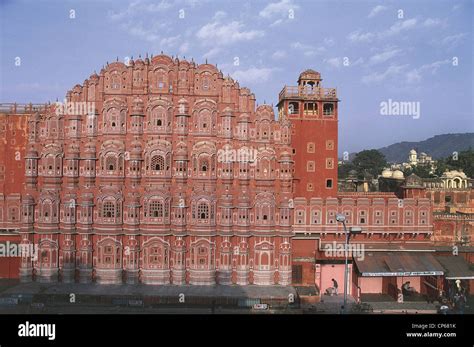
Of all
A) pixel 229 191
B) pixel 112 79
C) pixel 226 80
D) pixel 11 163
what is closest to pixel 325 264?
pixel 229 191

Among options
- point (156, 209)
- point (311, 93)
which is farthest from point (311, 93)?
point (156, 209)

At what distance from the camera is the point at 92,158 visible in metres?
36.0

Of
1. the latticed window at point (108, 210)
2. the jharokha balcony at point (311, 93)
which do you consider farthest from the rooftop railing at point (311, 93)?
the latticed window at point (108, 210)

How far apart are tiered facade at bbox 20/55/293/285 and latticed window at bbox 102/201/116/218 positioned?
0.08 m

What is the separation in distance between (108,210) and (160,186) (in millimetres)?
4547

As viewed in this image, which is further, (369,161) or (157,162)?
(369,161)

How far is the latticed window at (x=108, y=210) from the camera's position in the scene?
35.9 metres

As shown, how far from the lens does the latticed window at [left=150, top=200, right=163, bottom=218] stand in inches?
1409

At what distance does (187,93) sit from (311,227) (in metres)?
14.9

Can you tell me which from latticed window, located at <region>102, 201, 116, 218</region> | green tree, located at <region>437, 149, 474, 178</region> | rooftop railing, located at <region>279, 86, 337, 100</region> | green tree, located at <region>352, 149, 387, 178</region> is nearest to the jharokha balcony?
rooftop railing, located at <region>279, 86, 337, 100</region>

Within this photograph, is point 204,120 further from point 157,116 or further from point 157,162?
point 157,162

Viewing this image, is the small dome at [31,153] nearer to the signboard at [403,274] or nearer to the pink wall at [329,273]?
the pink wall at [329,273]

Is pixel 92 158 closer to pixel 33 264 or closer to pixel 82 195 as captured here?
pixel 82 195

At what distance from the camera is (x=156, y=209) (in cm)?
3588
